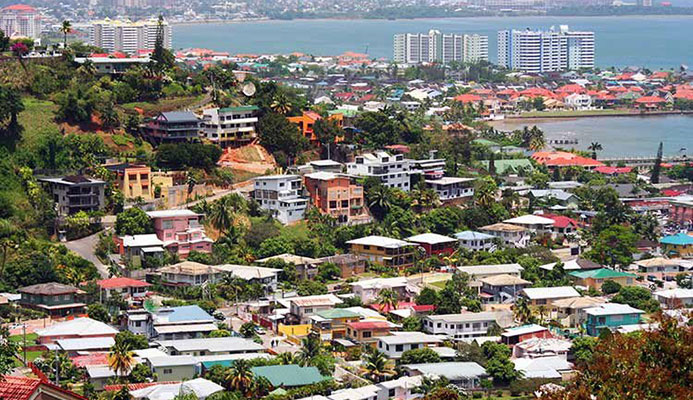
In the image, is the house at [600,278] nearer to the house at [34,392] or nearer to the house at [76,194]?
the house at [76,194]

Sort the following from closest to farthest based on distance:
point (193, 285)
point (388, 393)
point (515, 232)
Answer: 1. point (388, 393)
2. point (193, 285)
3. point (515, 232)

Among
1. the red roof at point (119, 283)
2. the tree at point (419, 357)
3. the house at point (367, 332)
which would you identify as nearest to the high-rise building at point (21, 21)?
the red roof at point (119, 283)

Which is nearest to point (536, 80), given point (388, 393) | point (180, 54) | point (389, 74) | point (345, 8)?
point (389, 74)

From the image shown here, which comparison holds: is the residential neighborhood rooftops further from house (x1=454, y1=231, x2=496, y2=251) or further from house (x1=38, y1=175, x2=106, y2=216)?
house (x1=38, y1=175, x2=106, y2=216)

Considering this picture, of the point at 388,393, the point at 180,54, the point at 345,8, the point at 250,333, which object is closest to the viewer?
the point at 388,393

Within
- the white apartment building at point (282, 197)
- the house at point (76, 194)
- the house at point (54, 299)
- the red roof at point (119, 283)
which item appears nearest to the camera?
the house at point (54, 299)

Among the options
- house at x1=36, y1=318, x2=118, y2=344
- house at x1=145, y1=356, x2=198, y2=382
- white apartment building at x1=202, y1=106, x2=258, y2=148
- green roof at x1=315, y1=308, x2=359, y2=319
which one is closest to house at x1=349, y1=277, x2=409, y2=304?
green roof at x1=315, y1=308, x2=359, y2=319

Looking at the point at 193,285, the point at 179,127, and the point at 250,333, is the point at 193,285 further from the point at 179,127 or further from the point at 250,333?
the point at 179,127
